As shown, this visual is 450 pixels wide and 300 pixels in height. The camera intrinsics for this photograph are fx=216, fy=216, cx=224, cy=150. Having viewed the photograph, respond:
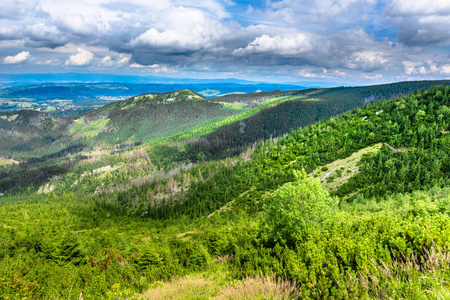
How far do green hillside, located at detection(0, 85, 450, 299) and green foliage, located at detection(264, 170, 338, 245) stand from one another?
0.55 ft

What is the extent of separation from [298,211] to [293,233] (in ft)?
12.8

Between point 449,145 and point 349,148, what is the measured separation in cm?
5203

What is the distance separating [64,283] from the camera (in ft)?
72.2

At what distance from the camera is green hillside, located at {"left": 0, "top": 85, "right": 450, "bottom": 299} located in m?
11.3

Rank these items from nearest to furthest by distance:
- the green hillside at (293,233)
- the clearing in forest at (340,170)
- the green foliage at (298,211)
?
the green hillside at (293,233), the green foliage at (298,211), the clearing in forest at (340,170)

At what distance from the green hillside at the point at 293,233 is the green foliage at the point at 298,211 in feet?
0.55

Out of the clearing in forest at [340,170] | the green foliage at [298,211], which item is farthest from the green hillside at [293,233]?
the clearing in forest at [340,170]

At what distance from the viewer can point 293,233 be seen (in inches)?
975

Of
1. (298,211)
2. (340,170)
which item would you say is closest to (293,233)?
(298,211)

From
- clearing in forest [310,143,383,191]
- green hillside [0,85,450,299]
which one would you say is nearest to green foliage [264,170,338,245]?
green hillside [0,85,450,299]

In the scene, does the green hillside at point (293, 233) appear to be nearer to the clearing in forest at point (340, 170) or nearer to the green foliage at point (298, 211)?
the green foliage at point (298, 211)

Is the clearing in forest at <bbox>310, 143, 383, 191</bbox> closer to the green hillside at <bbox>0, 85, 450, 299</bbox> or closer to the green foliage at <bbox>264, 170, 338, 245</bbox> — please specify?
the green hillside at <bbox>0, 85, 450, 299</bbox>

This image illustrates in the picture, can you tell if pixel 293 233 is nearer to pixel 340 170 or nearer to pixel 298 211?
pixel 298 211

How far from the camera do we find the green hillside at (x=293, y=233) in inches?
443
